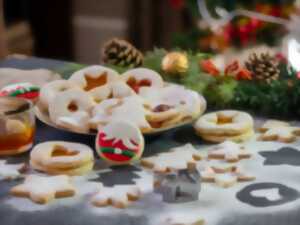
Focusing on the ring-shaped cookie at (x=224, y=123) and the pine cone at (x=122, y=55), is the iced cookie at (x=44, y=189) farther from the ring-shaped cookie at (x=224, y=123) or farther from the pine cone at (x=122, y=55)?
the pine cone at (x=122, y=55)

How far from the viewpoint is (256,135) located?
1259mm

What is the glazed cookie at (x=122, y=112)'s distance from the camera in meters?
1.18

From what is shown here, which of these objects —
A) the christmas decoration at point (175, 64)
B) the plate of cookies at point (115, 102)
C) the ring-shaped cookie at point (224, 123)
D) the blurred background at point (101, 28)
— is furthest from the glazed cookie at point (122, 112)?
the blurred background at point (101, 28)

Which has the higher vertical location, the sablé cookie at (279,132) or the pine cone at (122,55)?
the pine cone at (122,55)

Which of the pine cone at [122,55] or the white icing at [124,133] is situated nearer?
the white icing at [124,133]

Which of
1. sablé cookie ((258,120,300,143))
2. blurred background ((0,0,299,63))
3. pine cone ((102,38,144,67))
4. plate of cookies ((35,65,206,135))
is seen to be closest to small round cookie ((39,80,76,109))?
plate of cookies ((35,65,206,135))

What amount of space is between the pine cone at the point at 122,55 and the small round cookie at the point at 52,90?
204mm

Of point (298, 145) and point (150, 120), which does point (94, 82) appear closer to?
point (150, 120)

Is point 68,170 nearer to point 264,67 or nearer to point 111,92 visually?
point 111,92

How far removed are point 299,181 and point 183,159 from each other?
0.18 meters

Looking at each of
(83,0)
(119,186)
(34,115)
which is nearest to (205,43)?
(83,0)

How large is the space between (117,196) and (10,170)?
200 mm

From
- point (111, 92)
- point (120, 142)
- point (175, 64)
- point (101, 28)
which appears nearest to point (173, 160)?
point (120, 142)

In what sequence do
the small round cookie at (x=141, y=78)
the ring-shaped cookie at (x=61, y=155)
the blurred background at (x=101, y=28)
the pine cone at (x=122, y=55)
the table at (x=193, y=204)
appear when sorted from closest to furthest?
1. the table at (x=193, y=204)
2. the ring-shaped cookie at (x=61, y=155)
3. the small round cookie at (x=141, y=78)
4. the pine cone at (x=122, y=55)
5. the blurred background at (x=101, y=28)
